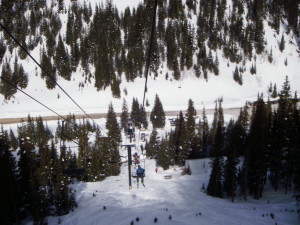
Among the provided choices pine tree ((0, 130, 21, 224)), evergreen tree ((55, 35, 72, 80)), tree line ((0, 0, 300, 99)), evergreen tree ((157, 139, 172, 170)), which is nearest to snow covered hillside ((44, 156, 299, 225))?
pine tree ((0, 130, 21, 224))

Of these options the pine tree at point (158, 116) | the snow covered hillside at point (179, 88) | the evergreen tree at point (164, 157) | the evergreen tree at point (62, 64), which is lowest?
the evergreen tree at point (164, 157)

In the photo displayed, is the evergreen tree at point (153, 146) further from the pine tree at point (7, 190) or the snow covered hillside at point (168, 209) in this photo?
the pine tree at point (7, 190)

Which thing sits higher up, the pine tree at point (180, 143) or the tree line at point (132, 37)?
the tree line at point (132, 37)

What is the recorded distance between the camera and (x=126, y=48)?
108188 mm

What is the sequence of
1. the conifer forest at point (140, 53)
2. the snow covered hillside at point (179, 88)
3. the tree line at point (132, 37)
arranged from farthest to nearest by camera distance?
1. the tree line at point (132, 37)
2. the snow covered hillside at point (179, 88)
3. the conifer forest at point (140, 53)

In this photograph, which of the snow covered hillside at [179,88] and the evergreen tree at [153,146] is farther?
the snow covered hillside at [179,88]

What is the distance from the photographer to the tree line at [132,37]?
101 metres

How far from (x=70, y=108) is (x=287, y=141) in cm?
8125

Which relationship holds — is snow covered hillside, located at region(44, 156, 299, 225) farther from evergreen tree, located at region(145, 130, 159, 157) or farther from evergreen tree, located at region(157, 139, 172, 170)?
evergreen tree, located at region(145, 130, 159, 157)

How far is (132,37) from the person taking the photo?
106 metres

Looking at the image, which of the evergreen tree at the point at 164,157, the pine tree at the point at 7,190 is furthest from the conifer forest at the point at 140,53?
the pine tree at the point at 7,190

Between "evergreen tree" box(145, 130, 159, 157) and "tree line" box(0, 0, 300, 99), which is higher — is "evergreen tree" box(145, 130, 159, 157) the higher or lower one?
the lower one

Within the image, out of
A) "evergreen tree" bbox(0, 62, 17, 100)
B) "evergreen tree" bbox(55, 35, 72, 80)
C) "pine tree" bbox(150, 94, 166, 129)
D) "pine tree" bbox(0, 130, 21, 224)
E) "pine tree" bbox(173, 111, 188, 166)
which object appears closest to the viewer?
"pine tree" bbox(0, 130, 21, 224)

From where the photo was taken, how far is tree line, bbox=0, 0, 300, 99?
100688 mm
